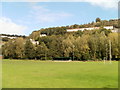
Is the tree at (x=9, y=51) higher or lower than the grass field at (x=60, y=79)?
lower

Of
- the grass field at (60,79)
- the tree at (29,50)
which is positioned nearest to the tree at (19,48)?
the tree at (29,50)

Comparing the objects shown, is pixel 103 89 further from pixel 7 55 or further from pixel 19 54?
pixel 7 55

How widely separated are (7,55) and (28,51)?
1440 centimetres

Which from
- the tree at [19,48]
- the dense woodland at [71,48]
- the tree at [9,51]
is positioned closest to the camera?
the dense woodland at [71,48]

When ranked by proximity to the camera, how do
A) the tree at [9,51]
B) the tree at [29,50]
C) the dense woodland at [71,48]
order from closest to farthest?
1. the dense woodland at [71,48]
2. the tree at [29,50]
3. the tree at [9,51]

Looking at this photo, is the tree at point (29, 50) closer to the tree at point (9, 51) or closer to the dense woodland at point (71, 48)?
the dense woodland at point (71, 48)

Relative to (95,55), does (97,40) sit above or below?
above

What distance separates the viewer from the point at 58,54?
262ft

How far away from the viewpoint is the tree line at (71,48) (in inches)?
2788

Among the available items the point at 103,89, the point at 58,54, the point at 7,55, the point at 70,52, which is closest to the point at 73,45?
the point at 70,52

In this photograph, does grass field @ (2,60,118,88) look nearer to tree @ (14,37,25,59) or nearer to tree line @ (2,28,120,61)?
tree line @ (2,28,120,61)

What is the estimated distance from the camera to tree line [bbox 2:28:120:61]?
70.8m

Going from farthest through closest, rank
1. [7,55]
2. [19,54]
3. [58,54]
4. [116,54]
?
[7,55], [19,54], [58,54], [116,54]

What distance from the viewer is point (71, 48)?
7525 centimetres
